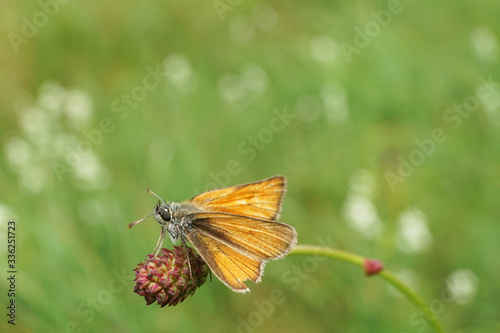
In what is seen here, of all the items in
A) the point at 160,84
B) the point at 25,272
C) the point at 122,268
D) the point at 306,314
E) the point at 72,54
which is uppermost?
the point at 72,54

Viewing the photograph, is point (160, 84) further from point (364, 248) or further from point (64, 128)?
point (364, 248)

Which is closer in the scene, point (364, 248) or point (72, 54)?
point (364, 248)

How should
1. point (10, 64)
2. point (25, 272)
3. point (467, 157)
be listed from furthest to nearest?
1. point (10, 64)
2. point (467, 157)
3. point (25, 272)

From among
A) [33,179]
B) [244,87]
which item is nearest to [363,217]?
[244,87]

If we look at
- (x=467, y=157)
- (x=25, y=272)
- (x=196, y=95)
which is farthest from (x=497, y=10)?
(x=25, y=272)

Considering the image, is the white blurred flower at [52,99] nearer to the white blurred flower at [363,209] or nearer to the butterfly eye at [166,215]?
the white blurred flower at [363,209]

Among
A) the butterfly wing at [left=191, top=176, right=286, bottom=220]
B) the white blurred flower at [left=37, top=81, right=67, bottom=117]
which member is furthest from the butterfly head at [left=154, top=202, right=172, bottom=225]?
the white blurred flower at [left=37, top=81, right=67, bottom=117]
